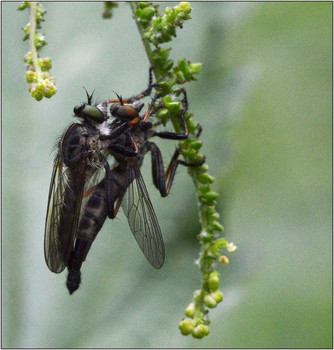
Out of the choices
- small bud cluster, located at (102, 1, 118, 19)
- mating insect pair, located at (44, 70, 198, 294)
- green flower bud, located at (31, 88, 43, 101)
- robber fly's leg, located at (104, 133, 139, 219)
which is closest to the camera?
green flower bud, located at (31, 88, 43, 101)

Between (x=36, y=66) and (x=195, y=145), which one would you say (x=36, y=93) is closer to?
(x=36, y=66)

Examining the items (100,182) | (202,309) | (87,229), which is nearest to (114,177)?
(100,182)

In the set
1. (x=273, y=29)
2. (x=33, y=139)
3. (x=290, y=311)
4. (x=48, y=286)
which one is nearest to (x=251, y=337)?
(x=290, y=311)

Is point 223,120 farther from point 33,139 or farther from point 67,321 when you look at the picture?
point 67,321

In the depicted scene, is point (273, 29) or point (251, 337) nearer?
point (251, 337)

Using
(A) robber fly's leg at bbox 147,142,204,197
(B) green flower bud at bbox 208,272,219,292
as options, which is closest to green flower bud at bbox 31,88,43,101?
(B) green flower bud at bbox 208,272,219,292

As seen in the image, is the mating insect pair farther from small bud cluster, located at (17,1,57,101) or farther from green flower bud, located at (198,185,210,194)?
small bud cluster, located at (17,1,57,101)
